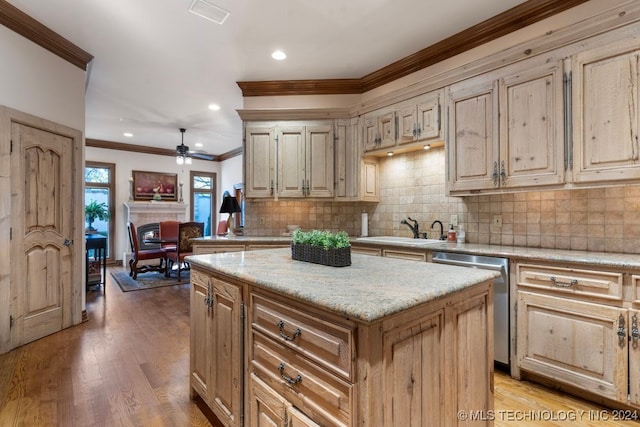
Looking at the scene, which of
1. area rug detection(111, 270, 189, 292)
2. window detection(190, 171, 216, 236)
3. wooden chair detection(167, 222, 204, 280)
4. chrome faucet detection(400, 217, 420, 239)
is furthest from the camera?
window detection(190, 171, 216, 236)

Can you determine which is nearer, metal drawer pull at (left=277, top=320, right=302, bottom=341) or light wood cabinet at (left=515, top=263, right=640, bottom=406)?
metal drawer pull at (left=277, top=320, right=302, bottom=341)

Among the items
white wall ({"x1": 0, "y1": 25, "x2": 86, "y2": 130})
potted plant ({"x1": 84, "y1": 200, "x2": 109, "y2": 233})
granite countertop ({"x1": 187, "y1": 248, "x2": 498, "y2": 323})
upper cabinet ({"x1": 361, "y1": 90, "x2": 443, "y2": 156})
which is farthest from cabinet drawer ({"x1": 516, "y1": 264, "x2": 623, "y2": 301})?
potted plant ({"x1": 84, "y1": 200, "x2": 109, "y2": 233})

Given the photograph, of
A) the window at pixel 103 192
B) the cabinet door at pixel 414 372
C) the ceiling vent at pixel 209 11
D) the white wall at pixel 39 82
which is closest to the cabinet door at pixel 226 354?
the cabinet door at pixel 414 372

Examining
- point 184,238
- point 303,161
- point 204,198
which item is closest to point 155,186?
point 204,198

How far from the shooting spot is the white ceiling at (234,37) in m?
2.52

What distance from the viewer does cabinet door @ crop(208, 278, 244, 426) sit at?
156cm

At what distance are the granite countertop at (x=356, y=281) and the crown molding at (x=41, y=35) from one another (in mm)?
2694

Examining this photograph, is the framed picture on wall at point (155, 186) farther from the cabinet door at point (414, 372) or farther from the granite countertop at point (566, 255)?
the cabinet door at point (414, 372)

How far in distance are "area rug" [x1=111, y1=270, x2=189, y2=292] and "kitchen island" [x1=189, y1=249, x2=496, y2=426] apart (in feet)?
13.1

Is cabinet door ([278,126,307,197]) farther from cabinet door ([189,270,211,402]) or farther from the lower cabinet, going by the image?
the lower cabinet

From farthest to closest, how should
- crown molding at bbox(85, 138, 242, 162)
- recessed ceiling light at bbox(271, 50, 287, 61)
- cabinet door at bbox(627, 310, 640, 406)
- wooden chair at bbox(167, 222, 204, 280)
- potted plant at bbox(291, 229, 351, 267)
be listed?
crown molding at bbox(85, 138, 242, 162)
wooden chair at bbox(167, 222, 204, 280)
recessed ceiling light at bbox(271, 50, 287, 61)
cabinet door at bbox(627, 310, 640, 406)
potted plant at bbox(291, 229, 351, 267)

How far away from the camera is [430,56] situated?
317 centimetres

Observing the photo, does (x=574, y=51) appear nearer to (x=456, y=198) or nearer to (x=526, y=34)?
(x=526, y=34)

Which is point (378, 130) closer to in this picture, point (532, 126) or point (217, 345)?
point (532, 126)
